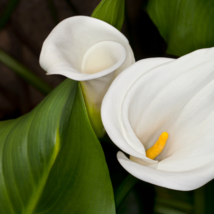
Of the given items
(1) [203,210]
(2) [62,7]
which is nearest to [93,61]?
(1) [203,210]

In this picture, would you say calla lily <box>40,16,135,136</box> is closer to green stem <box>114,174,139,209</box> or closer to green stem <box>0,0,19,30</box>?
green stem <box>114,174,139,209</box>

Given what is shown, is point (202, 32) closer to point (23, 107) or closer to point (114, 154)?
point (114, 154)

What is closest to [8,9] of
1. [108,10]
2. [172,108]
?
[108,10]

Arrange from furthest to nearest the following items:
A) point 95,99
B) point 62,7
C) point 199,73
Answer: point 62,7 < point 95,99 < point 199,73

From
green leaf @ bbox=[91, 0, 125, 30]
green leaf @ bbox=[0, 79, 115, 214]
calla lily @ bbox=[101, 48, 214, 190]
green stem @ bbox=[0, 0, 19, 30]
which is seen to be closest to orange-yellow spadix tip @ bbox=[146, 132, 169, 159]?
calla lily @ bbox=[101, 48, 214, 190]

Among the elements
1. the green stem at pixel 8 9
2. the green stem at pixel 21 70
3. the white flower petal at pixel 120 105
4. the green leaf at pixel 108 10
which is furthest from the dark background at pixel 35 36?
the white flower petal at pixel 120 105
